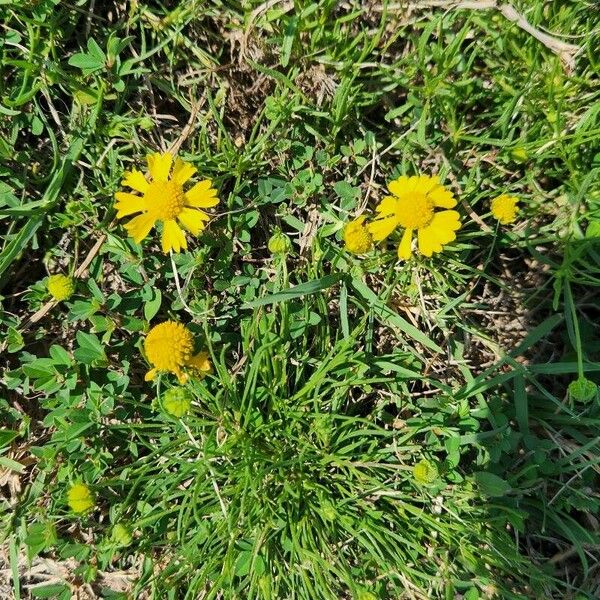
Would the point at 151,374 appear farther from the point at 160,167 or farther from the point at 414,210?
the point at 414,210

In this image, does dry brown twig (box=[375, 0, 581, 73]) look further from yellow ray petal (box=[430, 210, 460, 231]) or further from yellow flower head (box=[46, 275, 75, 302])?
yellow flower head (box=[46, 275, 75, 302])

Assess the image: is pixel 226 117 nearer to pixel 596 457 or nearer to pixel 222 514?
pixel 222 514

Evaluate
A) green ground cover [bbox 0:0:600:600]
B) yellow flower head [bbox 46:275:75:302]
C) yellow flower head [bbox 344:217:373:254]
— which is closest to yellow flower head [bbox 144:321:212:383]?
green ground cover [bbox 0:0:600:600]

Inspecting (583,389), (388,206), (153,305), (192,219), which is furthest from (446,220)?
(153,305)

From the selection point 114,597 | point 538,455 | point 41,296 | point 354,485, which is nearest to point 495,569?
point 538,455

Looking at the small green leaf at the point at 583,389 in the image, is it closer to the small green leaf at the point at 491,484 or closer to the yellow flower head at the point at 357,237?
the small green leaf at the point at 491,484
